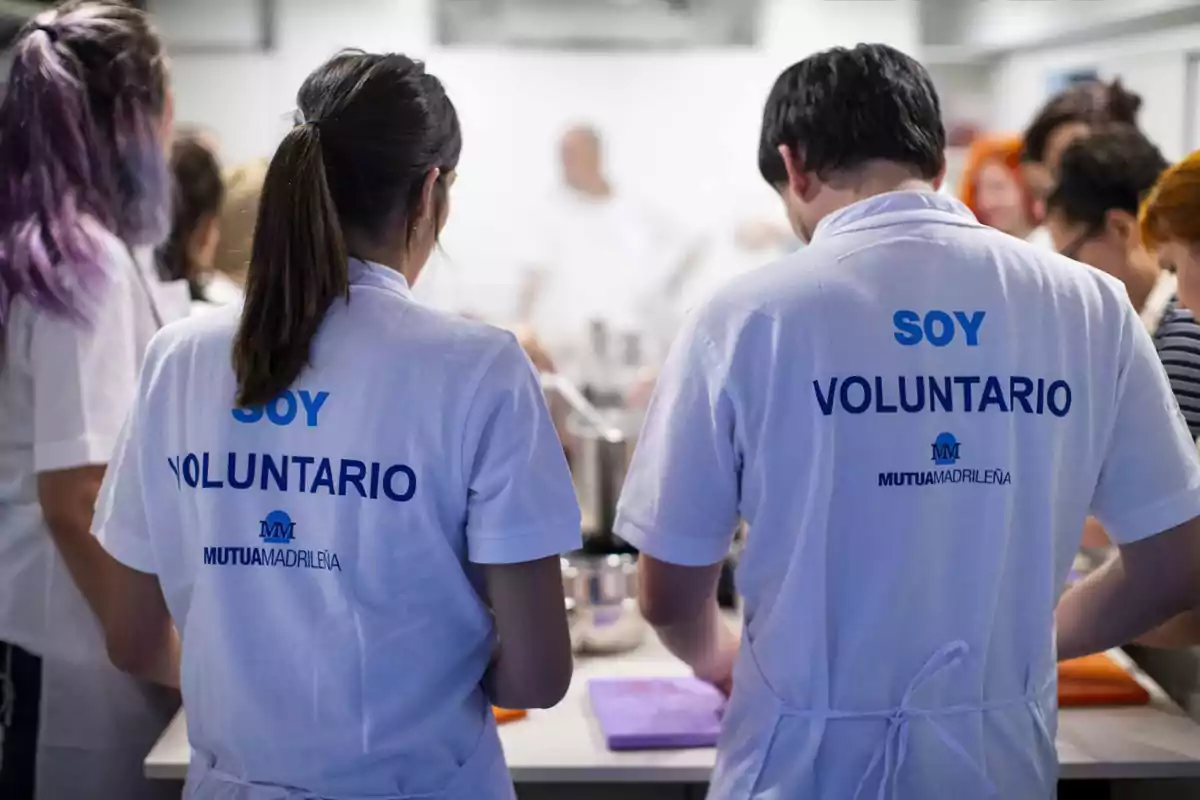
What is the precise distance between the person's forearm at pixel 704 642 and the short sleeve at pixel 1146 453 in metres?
0.42

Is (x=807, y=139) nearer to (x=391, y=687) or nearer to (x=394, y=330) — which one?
(x=394, y=330)

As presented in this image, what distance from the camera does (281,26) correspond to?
4.03 meters

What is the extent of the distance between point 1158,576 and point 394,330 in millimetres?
794

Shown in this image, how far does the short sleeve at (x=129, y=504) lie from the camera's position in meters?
1.12

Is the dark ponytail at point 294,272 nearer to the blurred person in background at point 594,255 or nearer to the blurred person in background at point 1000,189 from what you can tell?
the blurred person in background at point 1000,189

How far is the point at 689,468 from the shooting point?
46.3 inches

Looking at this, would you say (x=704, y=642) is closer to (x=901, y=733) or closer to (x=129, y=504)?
(x=901, y=733)

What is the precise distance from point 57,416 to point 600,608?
725 millimetres

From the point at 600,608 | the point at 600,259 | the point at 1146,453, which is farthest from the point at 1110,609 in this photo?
the point at 600,259

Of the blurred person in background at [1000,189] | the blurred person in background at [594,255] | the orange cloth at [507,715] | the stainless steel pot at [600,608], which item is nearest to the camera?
the orange cloth at [507,715]

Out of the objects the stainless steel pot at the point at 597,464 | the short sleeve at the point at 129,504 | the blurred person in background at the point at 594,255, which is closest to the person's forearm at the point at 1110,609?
the stainless steel pot at the point at 597,464

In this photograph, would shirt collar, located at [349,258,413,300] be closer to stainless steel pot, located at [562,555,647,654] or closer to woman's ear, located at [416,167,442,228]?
woman's ear, located at [416,167,442,228]

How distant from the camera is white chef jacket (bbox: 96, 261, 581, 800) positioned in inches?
39.9

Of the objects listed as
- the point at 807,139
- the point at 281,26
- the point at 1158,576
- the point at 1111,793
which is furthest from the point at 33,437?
the point at 281,26
